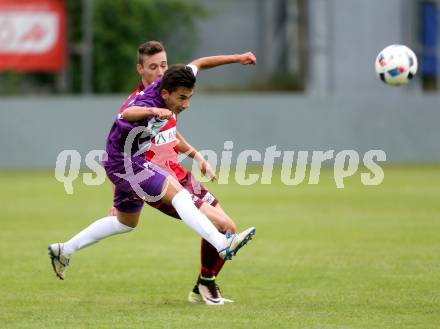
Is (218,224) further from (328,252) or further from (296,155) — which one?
(296,155)

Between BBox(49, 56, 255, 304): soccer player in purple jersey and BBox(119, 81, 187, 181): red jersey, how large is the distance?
0.33 m

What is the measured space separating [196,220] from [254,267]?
2764 millimetres

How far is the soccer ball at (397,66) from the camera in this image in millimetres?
9625

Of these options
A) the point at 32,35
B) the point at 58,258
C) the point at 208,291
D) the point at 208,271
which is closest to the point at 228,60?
the point at 208,271

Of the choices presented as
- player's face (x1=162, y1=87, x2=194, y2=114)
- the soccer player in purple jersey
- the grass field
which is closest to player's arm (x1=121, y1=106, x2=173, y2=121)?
the soccer player in purple jersey

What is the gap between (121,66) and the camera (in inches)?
972

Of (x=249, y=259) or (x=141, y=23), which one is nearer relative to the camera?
(x=249, y=259)

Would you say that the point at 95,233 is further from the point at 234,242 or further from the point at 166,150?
the point at 234,242

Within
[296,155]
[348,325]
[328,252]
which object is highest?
[348,325]

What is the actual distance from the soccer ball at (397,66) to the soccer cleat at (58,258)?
3490 mm

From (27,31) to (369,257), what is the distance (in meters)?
13.9

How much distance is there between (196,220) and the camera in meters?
7.70

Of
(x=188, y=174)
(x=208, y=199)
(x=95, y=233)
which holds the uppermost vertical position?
(x=188, y=174)

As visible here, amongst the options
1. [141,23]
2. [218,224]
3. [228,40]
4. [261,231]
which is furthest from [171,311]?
[228,40]
